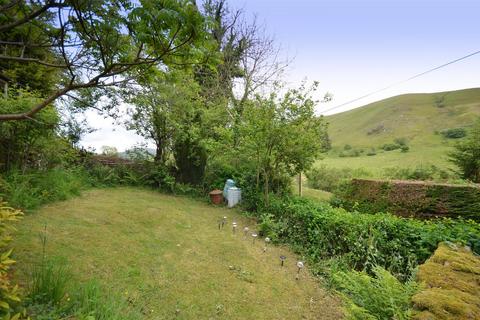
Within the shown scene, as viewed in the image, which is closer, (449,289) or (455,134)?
(449,289)

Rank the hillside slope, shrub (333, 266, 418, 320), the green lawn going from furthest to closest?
the hillside slope, the green lawn, shrub (333, 266, 418, 320)

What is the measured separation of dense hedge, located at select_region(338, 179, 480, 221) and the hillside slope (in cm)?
2891

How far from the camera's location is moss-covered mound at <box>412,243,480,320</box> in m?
1.56

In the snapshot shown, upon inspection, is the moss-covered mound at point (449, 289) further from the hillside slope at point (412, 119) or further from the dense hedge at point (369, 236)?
the hillside slope at point (412, 119)

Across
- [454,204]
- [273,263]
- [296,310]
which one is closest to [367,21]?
[454,204]

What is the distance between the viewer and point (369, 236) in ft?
15.4

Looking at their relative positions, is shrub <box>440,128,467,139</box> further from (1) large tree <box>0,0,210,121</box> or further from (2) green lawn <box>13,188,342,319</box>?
(1) large tree <box>0,0,210,121</box>

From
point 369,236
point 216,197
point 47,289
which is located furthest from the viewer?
point 216,197

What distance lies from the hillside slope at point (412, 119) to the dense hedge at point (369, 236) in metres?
32.3

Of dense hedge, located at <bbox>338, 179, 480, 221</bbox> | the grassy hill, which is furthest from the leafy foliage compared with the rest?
the grassy hill

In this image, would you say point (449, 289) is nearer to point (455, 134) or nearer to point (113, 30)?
point (113, 30)

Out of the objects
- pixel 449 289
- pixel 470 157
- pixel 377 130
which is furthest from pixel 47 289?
pixel 377 130

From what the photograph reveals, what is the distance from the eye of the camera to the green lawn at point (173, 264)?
3400mm

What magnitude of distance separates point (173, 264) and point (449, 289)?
152 inches
